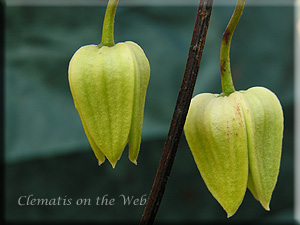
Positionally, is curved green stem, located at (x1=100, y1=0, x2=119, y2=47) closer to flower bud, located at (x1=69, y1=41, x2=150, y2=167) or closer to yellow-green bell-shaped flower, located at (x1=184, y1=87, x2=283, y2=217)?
flower bud, located at (x1=69, y1=41, x2=150, y2=167)

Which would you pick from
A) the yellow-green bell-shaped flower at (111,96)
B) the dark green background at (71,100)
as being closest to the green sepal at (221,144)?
the yellow-green bell-shaped flower at (111,96)

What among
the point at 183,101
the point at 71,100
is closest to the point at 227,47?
the point at 183,101

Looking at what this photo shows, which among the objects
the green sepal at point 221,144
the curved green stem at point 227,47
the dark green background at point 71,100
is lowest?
the dark green background at point 71,100

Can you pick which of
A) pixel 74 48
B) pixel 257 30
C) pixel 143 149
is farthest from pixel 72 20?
pixel 257 30

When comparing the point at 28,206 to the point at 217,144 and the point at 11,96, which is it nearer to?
the point at 11,96

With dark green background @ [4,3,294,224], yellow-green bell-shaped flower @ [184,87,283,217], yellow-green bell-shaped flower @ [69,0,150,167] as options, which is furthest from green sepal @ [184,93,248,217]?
dark green background @ [4,3,294,224]

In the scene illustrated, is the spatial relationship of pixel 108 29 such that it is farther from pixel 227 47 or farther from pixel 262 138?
pixel 262 138

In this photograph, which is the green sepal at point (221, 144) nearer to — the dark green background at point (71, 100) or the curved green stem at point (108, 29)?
the curved green stem at point (108, 29)
